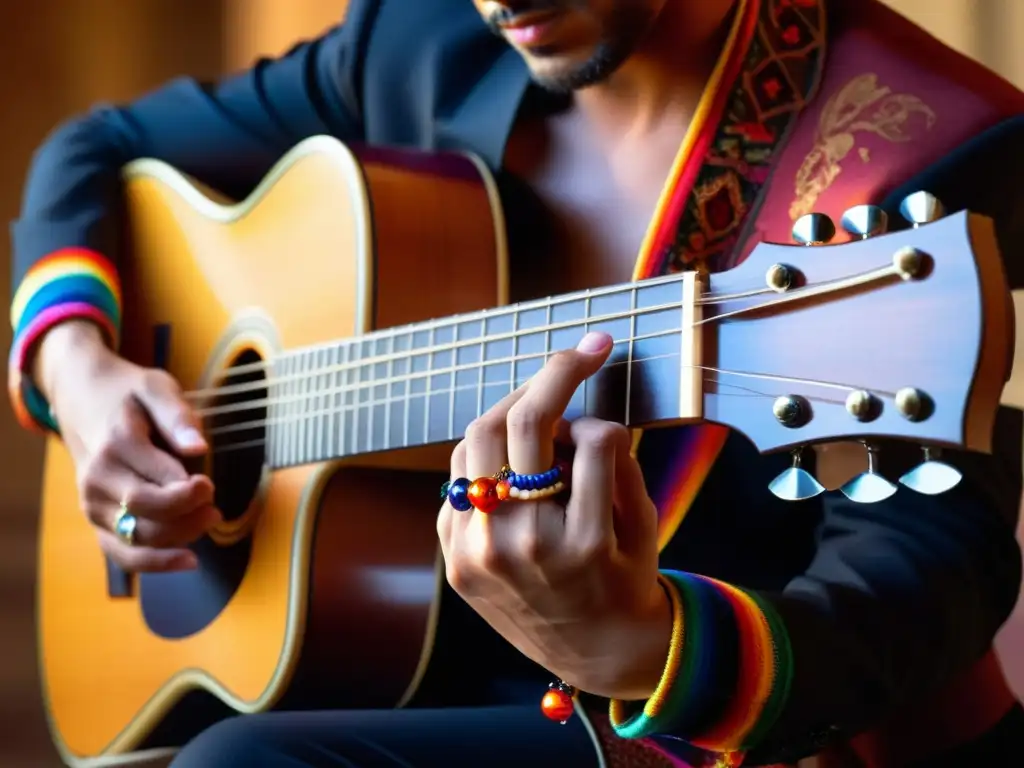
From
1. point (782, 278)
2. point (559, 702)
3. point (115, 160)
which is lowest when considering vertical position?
point (559, 702)

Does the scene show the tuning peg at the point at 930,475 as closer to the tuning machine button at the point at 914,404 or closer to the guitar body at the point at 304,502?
the tuning machine button at the point at 914,404

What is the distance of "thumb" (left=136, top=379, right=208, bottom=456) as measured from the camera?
2.82 ft

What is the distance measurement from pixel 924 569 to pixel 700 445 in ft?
0.46

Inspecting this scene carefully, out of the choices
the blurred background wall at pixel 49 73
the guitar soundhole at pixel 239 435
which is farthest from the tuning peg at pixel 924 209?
the blurred background wall at pixel 49 73

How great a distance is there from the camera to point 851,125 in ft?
2.22

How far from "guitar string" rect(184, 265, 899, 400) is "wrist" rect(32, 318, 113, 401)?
0.08 meters

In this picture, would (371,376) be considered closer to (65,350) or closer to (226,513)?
(226,513)

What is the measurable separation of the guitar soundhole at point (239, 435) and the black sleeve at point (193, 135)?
0.21 meters

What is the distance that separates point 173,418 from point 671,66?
17.5 inches

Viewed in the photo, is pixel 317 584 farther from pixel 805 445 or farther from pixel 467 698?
pixel 805 445

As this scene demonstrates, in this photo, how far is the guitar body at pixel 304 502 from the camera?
0.79 meters

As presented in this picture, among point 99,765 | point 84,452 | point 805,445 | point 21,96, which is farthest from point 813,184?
point 21,96

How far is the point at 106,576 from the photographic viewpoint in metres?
1.00

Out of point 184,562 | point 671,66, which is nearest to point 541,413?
point 671,66
